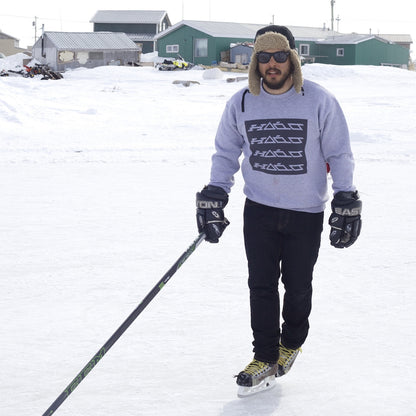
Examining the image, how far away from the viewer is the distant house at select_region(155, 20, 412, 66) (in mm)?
45250

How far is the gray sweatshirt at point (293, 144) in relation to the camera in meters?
2.99

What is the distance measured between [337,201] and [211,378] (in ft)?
3.54

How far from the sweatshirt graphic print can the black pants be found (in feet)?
0.67

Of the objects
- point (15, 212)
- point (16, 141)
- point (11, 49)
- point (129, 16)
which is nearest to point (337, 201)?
point (15, 212)

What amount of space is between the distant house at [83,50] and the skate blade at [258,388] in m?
43.8

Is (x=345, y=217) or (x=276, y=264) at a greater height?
(x=345, y=217)

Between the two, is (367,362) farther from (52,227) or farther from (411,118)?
(411,118)

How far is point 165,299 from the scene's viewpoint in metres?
4.39

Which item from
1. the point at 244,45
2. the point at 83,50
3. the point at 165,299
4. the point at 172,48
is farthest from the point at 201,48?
the point at 165,299

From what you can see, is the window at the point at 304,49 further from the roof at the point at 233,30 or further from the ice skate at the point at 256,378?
the ice skate at the point at 256,378

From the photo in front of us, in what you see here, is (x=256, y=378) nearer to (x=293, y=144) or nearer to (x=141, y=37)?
(x=293, y=144)

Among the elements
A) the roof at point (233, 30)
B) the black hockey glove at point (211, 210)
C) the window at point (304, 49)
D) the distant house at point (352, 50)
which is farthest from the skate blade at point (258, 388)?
the window at point (304, 49)

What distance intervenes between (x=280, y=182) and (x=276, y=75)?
50 cm

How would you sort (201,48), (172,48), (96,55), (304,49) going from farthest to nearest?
(172,48)
(304,49)
(201,48)
(96,55)
